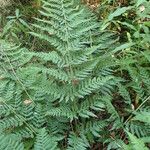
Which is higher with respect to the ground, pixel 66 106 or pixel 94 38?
pixel 94 38

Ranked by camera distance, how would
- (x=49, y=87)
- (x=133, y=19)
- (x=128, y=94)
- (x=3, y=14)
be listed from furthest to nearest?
(x=3, y=14) → (x=133, y=19) → (x=128, y=94) → (x=49, y=87)

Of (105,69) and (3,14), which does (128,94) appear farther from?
(3,14)

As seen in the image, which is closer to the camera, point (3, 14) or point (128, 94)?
point (128, 94)

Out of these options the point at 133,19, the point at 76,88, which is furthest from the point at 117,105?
the point at 133,19

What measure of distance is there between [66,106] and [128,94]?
496mm

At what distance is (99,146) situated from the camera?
118 inches

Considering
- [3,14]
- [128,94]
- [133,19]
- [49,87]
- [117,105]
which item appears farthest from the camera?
[3,14]

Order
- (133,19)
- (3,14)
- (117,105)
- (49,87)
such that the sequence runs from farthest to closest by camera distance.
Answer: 1. (3,14)
2. (133,19)
3. (117,105)
4. (49,87)

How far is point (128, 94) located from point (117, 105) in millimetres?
272

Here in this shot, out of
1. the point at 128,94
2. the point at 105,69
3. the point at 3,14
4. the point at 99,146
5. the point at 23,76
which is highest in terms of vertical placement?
the point at 3,14

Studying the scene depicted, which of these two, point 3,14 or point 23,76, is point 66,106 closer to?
point 23,76

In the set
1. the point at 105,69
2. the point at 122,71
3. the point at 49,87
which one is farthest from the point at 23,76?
the point at 122,71

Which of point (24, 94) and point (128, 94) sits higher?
point (24, 94)

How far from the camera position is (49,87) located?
284 cm
